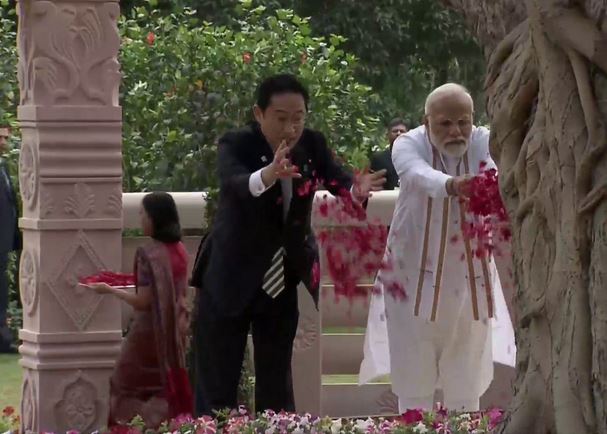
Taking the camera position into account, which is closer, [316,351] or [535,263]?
[535,263]

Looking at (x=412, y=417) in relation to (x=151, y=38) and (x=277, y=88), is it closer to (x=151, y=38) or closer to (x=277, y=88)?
(x=277, y=88)

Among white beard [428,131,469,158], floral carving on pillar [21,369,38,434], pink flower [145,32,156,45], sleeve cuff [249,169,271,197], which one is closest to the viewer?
sleeve cuff [249,169,271,197]

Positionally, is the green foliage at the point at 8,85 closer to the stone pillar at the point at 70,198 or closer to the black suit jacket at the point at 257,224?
the stone pillar at the point at 70,198

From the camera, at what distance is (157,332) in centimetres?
905

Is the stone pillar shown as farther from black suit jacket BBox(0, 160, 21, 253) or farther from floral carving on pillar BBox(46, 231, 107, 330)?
black suit jacket BBox(0, 160, 21, 253)

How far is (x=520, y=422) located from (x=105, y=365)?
396cm

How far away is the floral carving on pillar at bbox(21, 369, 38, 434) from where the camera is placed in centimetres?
914

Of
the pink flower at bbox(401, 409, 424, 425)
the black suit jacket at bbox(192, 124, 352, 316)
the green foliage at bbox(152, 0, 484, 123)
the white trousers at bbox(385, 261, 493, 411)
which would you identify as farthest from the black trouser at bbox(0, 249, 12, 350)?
the green foliage at bbox(152, 0, 484, 123)

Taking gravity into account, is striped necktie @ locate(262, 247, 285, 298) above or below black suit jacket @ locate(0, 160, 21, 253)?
below

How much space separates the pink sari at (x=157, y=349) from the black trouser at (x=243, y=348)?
467mm

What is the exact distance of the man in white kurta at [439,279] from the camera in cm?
892

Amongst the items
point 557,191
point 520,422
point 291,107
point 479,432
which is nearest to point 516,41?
point 557,191

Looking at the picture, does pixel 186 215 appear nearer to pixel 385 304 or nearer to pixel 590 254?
pixel 385 304

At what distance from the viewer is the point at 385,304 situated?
9.17 meters
